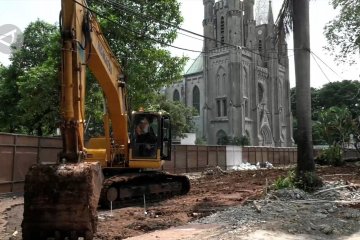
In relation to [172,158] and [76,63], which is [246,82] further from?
[76,63]

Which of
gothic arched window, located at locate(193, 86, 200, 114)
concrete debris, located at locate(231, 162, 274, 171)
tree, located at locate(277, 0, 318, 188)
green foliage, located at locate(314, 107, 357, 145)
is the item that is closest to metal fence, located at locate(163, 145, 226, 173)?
concrete debris, located at locate(231, 162, 274, 171)

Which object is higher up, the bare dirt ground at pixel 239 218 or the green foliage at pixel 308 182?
the green foliage at pixel 308 182

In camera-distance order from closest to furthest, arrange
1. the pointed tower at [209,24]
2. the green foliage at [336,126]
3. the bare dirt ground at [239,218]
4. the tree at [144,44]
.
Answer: the bare dirt ground at [239,218] < the tree at [144,44] < the green foliage at [336,126] < the pointed tower at [209,24]

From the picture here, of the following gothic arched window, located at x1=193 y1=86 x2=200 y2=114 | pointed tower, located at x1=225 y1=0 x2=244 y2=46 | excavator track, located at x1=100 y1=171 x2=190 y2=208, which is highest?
pointed tower, located at x1=225 y1=0 x2=244 y2=46

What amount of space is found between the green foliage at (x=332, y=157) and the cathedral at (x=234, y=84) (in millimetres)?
32309

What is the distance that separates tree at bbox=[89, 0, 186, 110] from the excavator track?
6.81 m

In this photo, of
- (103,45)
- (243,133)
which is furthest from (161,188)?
(243,133)

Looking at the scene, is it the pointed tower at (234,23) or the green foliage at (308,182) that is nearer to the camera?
the green foliage at (308,182)

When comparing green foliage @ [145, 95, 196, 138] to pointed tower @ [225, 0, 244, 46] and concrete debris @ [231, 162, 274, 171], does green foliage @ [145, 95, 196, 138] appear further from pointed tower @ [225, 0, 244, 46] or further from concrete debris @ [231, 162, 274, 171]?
pointed tower @ [225, 0, 244, 46]

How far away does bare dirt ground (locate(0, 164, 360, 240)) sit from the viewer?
356 inches

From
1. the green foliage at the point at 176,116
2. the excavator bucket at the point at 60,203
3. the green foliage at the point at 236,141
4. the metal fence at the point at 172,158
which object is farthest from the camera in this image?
the green foliage at the point at 236,141

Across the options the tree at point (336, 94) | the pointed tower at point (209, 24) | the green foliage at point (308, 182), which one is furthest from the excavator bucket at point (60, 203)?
the tree at point (336, 94)

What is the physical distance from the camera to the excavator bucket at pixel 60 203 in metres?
6.97

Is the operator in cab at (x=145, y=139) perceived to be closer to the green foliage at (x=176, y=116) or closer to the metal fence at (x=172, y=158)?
the metal fence at (x=172, y=158)
